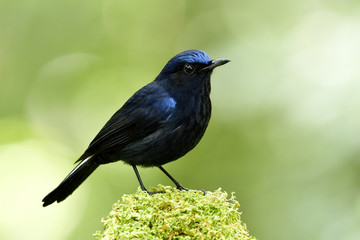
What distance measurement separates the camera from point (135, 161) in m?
4.86

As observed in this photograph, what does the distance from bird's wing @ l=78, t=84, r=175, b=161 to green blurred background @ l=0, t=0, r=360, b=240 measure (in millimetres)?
2528

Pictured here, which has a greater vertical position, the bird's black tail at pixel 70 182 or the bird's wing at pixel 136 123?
the bird's wing at pixel 136 123

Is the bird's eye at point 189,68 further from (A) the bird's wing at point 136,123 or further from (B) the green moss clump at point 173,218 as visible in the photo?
(B) the green moss clump at point 173,218

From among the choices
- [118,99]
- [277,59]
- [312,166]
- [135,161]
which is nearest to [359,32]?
[277,59]

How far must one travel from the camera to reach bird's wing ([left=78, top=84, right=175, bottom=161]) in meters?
4.84

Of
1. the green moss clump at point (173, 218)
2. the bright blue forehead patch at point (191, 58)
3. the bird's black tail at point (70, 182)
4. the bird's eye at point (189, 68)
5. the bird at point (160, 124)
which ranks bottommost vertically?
the green moss clump at point (173, 218)

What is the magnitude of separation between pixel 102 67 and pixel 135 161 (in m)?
4.73

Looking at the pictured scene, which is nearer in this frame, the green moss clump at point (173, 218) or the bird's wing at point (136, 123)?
the green moss clump at point (173, 218)

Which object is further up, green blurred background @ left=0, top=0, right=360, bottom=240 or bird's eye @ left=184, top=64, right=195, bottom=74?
green blurred background @ left=0, top=0, right=360, bottom=240

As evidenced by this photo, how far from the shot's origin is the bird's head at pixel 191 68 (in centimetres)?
499

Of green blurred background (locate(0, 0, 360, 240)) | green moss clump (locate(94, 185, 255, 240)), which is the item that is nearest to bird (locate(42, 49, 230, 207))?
green moss clump (locate(94, 185, 255, 240))

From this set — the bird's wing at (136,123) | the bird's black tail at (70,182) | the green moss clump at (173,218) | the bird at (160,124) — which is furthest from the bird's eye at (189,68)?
the green moss clump at (173,218)

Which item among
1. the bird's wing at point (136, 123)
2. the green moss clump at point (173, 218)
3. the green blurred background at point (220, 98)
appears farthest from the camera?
the green blurred background at point (220, 98)

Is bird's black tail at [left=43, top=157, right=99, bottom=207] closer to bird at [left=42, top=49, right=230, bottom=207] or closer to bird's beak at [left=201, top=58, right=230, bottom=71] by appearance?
bird at [left=42, top=49, right=230, bottom=207]
